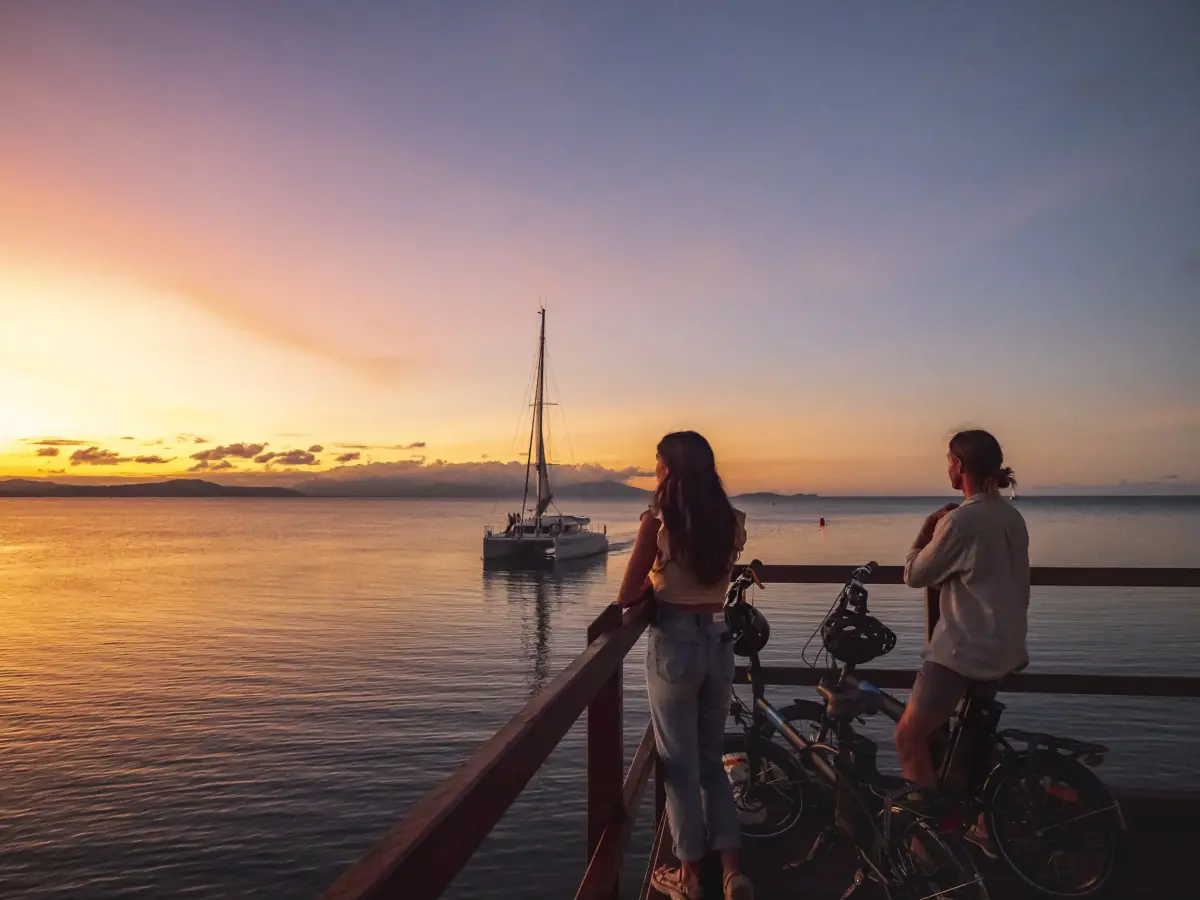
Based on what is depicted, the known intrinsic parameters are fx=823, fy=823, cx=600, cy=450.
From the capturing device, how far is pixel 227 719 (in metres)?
18.1

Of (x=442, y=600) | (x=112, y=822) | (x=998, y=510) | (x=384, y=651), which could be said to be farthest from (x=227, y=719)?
(x=442, y=600)

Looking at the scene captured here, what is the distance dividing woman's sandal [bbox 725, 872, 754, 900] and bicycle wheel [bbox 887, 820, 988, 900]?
576 millimetres

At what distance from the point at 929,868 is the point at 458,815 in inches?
99.5

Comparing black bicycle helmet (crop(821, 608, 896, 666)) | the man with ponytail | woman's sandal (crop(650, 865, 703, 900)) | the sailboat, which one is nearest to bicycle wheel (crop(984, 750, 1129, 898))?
the man with ponytail

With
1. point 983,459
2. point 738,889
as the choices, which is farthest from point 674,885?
point 983,459

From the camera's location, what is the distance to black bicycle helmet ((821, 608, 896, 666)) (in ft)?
12.7

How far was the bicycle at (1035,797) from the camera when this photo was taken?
3496mm

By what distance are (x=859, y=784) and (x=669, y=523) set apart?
4.73ft

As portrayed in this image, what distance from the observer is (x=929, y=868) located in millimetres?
3191

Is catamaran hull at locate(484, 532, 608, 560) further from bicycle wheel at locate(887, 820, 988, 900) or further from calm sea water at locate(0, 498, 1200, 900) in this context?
bicycle wheel at locate(887, 820, 988, 900)

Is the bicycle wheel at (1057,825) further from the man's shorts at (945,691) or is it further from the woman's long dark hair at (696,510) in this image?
the woman's long dark hair at (696,510)

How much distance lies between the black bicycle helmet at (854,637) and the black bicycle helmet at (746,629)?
30 centimetres

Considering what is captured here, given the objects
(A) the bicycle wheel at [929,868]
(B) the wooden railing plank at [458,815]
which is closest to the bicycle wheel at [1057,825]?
(A) the bicycle wheel at [929,868]

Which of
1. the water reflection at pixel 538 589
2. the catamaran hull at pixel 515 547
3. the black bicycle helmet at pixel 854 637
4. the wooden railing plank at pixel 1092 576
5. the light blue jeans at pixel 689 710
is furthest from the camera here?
the catamaran hull at pixel 515 547
